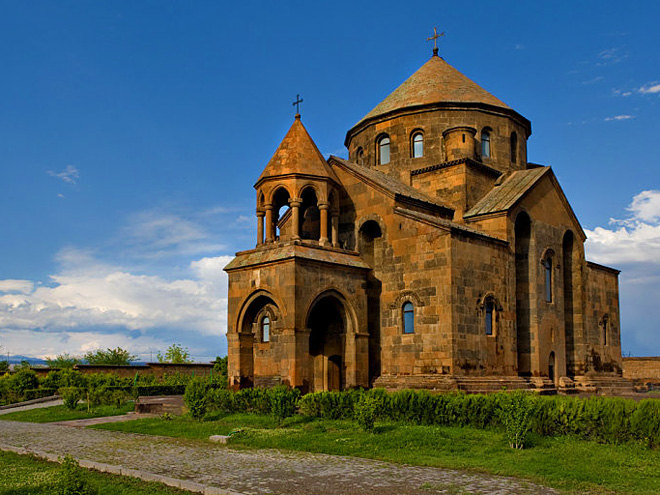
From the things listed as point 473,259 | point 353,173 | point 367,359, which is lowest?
point 367,359

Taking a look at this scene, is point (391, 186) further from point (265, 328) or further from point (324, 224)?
point (265, 328)

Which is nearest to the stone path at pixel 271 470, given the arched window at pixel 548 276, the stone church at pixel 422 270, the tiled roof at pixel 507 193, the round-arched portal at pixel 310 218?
the stone church at pixel 422 270

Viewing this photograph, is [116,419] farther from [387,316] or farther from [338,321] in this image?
[387,316]

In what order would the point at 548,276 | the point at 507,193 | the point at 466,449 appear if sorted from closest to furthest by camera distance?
1. the point at 466,449
2. the point at 507,193
3. the point at 548,276

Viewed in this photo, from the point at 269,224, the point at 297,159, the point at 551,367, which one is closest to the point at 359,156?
the point at 297,159

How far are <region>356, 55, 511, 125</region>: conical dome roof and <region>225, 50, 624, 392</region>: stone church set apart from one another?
100mm

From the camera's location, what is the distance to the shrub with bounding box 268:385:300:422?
1373 cm

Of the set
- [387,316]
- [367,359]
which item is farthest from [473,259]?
[367,359]

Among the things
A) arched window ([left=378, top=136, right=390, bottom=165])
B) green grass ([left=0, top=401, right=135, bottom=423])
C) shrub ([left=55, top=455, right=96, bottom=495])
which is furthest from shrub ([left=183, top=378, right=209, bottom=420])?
arched window ([left=378, top=136, right=390, bottom=165])

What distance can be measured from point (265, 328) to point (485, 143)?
430 inches

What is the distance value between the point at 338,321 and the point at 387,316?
4.94 ft

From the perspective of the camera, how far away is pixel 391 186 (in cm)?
2061

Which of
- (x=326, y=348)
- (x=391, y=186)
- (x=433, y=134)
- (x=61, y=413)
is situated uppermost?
(x=433, y=134)

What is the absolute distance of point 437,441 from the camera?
36.8 feet
